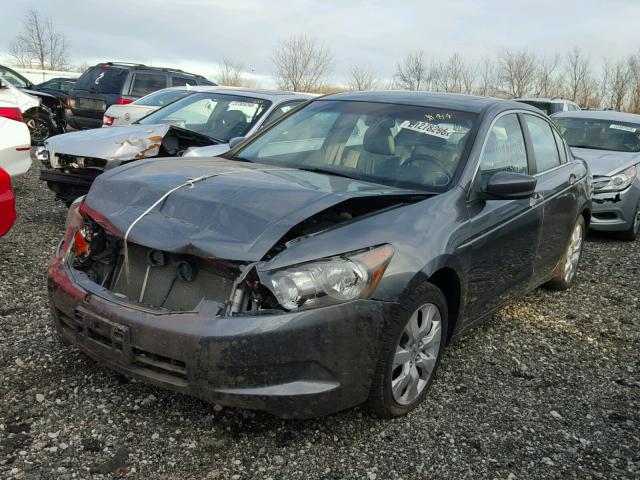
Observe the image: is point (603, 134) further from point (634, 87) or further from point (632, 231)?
point (634, 87)

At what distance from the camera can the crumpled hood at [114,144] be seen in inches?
220

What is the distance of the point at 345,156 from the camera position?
12.5 feet

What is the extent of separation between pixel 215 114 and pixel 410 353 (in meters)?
4.71

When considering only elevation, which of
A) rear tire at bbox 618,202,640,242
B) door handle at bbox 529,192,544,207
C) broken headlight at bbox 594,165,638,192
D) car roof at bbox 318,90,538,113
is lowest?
rear tire at bbox 618,202,640,242

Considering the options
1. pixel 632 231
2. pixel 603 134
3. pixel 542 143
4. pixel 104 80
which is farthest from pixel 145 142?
pixel 104 80

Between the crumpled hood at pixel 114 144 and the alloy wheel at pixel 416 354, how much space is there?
3597mm

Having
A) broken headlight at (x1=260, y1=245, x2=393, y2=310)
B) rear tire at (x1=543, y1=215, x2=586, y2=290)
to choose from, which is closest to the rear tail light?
broken headlight at (x1=260, y1=245, x2=393, y2=310)

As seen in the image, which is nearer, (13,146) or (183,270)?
(183,270)

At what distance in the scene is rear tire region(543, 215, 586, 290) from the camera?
207 inches

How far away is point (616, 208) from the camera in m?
7.52

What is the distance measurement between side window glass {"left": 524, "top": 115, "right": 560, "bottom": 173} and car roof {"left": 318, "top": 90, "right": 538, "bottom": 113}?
0.66 ft

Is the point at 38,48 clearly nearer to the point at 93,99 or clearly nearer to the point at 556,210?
the point at 93,99

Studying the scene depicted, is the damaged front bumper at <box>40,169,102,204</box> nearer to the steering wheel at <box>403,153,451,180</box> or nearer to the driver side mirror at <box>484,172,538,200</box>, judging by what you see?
the steering wheel at <box>403,153,451,180</box>

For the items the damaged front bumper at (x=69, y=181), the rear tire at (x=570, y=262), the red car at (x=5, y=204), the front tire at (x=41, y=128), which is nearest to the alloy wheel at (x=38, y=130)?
the front tire at (x=41, y=128)
